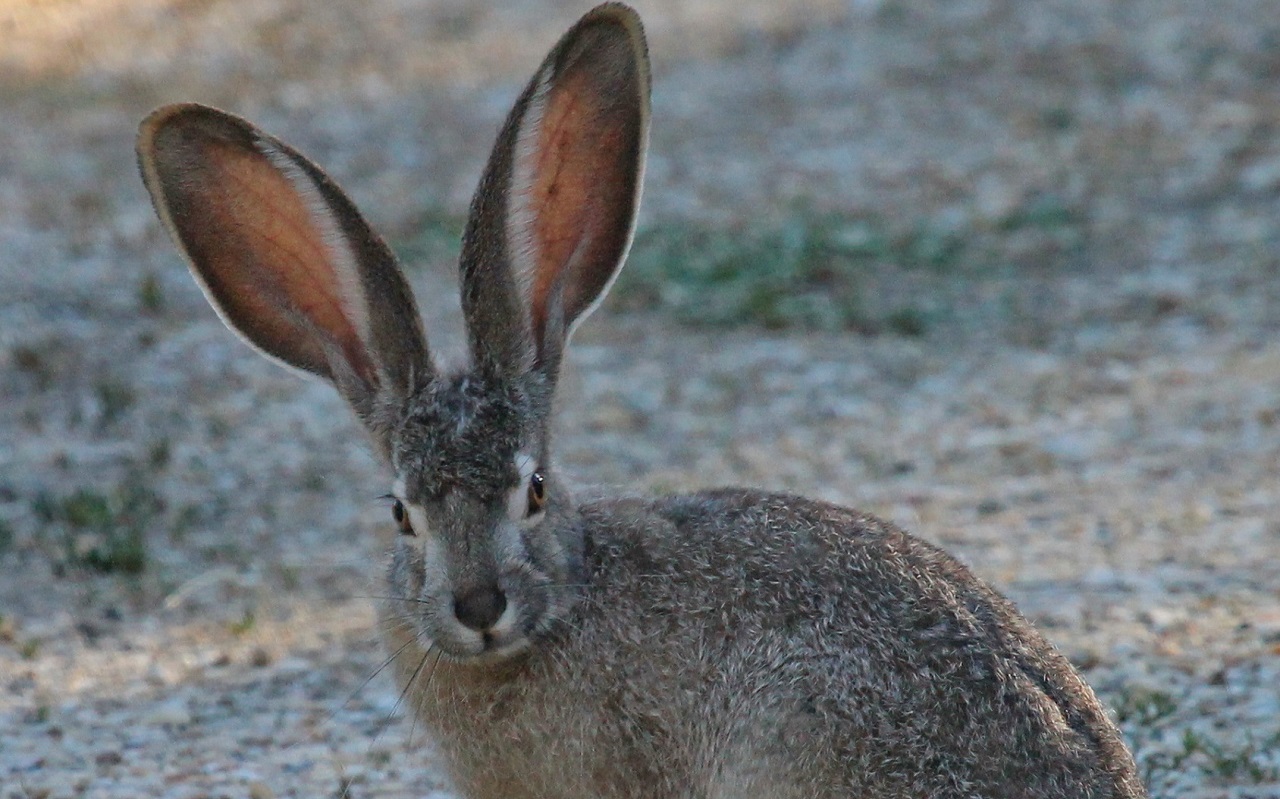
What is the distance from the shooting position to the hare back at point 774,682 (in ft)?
14.5

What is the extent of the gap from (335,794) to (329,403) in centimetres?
401

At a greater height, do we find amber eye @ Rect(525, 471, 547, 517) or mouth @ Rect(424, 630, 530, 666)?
amber eye @ Rect(525, 471, 547, 517)

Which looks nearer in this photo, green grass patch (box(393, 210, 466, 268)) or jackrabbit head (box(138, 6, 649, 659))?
jackrabbit head (box(138, 6, 649, 659))

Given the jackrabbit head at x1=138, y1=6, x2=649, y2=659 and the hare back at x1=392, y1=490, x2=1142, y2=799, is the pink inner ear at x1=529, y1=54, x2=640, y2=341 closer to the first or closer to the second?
the jackrabbit head at x1=138, y1=6, x2=649, y2=659

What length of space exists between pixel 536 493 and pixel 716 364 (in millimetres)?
5076

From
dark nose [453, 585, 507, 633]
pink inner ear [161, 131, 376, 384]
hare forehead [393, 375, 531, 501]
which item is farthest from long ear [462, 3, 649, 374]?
dark nose [453, 585, 507, 633]

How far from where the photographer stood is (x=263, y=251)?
5535mm

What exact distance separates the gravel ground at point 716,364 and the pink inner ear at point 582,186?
467 mm

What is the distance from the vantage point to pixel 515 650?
4.94 meters

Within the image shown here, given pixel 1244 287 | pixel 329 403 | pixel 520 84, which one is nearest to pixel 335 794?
pixel 329 403

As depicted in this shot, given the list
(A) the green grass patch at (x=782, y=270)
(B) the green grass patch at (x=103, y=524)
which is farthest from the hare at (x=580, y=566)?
(A) the green grass patch at (x=782, y=270)

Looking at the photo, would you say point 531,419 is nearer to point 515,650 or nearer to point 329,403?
point 515,650

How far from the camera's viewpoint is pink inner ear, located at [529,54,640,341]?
5.45 metres

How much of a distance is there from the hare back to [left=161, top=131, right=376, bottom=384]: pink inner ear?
96cm
